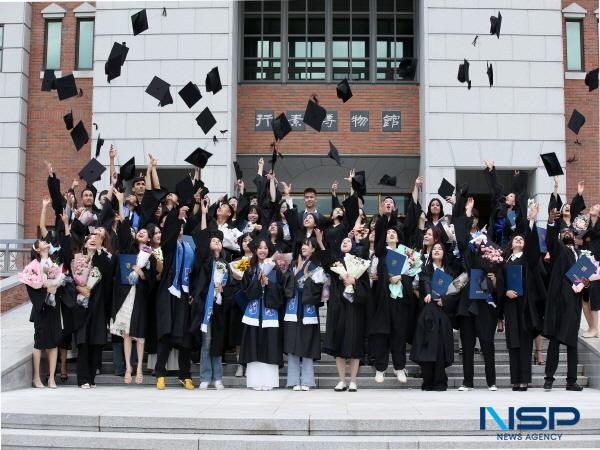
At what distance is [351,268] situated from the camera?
9.45m

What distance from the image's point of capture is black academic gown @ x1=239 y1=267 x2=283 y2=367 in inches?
382

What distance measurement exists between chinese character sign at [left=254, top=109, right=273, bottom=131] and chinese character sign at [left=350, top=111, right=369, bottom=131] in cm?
186

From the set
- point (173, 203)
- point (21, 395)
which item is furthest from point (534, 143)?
point (21, 395)

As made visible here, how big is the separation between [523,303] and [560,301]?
48 cm

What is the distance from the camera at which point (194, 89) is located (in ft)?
50.0

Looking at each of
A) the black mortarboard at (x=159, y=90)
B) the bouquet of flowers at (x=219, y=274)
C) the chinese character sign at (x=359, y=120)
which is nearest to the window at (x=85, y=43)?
the black mortarboard at (x=159, y=90)

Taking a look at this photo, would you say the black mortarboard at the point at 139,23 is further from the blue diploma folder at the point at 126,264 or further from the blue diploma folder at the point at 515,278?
the blue diploma folder at the point at 515,278

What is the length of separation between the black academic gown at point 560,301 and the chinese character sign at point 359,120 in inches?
360

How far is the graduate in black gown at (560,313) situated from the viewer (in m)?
9.55

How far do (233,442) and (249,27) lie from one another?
46.0 feet

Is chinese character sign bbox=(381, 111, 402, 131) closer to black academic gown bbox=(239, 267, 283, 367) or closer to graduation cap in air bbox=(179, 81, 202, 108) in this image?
graduation cap in air bbox=(179, 81, 202, 108)

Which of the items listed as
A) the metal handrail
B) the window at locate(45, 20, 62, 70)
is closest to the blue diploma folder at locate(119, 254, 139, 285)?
the metal handrail

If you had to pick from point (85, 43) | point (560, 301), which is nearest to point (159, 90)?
point (85, 43)

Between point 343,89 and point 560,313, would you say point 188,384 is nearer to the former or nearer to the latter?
point 560,313
